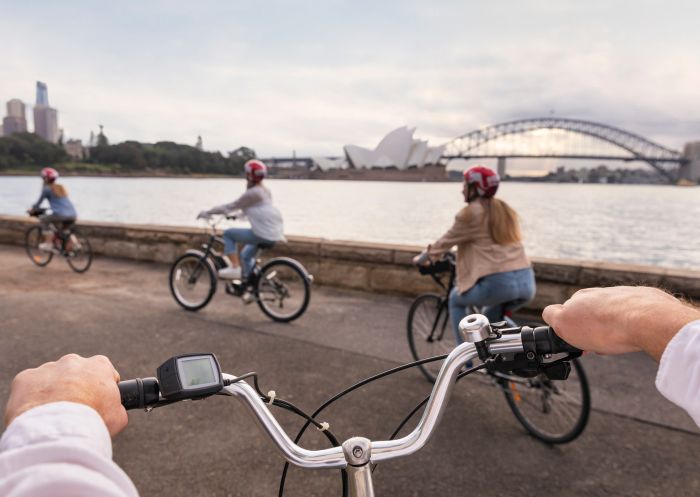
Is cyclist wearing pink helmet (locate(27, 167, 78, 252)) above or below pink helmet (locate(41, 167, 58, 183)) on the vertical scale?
below

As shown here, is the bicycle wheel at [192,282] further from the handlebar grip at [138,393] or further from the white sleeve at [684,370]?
the white sleeve at [684,370]

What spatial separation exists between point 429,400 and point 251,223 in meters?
5.31

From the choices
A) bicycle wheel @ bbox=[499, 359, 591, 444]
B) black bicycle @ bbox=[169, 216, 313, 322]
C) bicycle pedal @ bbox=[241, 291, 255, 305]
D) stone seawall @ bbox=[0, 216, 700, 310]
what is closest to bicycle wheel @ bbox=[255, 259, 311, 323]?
black bicycle @ bbox=[169, 216, 313, 322]

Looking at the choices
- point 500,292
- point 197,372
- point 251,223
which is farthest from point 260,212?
point 197,372

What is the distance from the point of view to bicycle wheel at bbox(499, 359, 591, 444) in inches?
134

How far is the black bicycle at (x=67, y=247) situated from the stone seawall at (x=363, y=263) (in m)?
0.90

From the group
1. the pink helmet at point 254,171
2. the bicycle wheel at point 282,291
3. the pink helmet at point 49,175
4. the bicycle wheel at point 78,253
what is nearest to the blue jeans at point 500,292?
the bicycle wheel at point 282,291

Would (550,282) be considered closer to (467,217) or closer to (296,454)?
(467,217)

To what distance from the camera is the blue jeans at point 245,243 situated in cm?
635

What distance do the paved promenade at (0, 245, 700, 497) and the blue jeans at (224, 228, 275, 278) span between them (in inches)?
24.8

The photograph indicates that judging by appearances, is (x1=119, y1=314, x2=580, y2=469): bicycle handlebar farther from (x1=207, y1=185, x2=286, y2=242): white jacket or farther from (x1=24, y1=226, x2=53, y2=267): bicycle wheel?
(x1=24, y1=226, x2=53, y2=267): bicycle wheel

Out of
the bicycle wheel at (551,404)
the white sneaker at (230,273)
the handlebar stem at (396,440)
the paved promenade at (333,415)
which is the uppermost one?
the handlebar stem at (396,440)

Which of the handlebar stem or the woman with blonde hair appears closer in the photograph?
the handlebar stem

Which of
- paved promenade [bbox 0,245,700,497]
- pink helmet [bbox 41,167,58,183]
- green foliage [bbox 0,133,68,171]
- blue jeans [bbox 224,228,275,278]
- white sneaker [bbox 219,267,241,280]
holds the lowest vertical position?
paved promenade [bbox 0,245,700,497]
